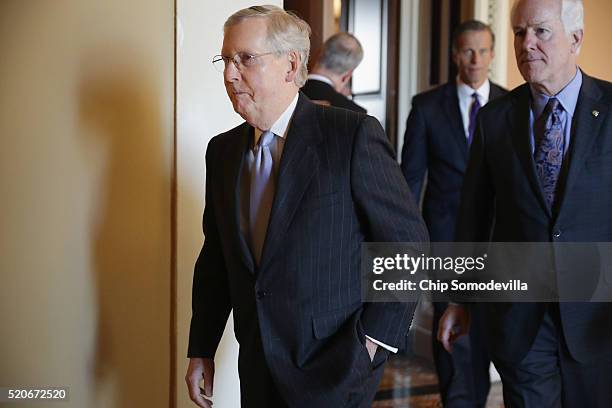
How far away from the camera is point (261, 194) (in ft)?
7.09

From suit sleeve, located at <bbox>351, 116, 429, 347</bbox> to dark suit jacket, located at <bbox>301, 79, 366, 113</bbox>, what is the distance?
91.6 inches

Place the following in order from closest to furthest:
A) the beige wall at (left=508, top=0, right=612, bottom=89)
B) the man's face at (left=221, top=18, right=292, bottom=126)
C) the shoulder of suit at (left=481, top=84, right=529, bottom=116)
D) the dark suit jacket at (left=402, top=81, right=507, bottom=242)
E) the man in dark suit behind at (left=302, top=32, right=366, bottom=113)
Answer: the man's face at (left=221, top=18, right=292, bottom=126) < the shoulder of suit at (left=481, top=84, right=529, bottom=116) < the dark suit jacket at (left=402, top=81, right=507, bottom=242) < the man in dark suit behind at (left=302, top=32, right=366, bottom=113) < the beige wall at (left=508, top=0, right=612, bottom=89)

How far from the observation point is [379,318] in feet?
6.82

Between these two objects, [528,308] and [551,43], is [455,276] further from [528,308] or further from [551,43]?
[551,43]

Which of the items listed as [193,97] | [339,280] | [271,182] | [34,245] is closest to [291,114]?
[271,182]

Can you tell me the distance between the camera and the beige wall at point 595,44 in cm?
536

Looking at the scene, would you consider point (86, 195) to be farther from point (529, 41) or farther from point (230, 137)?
point (529, 41)

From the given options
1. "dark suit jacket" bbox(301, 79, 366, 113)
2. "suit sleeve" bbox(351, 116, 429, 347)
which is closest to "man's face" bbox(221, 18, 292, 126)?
"suit sleeve" bbox(351, 116, 429, 347)

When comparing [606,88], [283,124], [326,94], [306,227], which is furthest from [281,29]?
[326,94]

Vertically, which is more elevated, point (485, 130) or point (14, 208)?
point (485, 130)

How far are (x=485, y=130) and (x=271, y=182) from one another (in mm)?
1024

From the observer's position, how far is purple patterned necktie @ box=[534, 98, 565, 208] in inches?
105

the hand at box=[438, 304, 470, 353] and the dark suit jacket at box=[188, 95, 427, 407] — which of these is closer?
the dark suit jacket at box=[188, 95, 427, 407]

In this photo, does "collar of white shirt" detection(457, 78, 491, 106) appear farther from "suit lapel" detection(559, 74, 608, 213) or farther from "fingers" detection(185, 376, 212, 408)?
"fingers" detection(185, 376, 212, 408)
